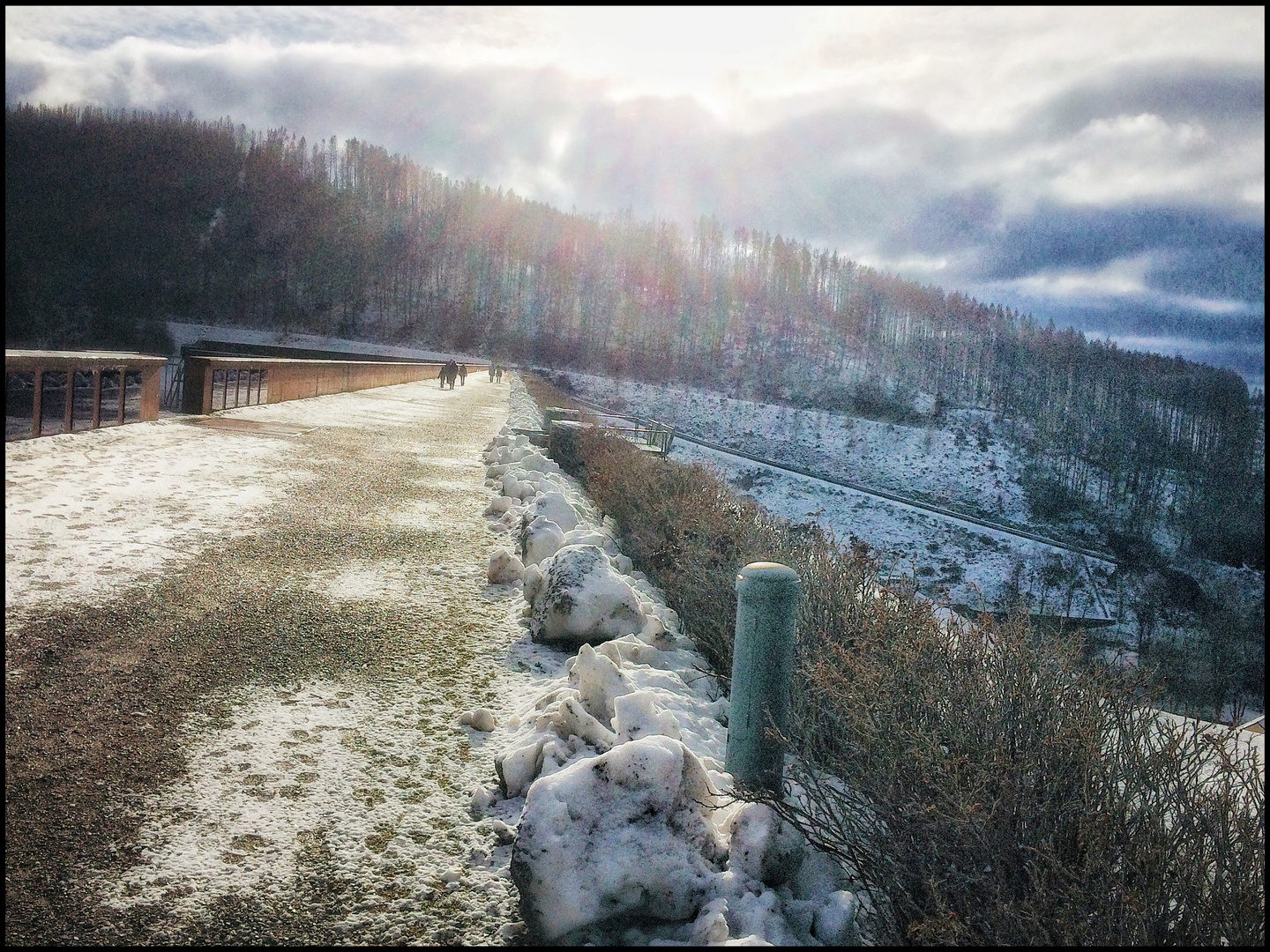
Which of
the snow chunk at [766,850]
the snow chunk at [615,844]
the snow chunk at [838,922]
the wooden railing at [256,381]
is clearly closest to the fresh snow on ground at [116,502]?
the wooden railing at [256,381]

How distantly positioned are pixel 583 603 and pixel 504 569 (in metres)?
1.28

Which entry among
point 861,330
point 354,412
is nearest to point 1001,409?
point 861,330

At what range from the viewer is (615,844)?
240 centimetres

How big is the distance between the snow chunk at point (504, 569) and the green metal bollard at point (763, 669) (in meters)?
2.89

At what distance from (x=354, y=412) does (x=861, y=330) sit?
388 ft

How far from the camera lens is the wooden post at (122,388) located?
10.6 m

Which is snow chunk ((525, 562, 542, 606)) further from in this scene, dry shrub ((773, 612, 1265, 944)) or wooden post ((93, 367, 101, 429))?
wooden post ((93, 367, 101, 429))

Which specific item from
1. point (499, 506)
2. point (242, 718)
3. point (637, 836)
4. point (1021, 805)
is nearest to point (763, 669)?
point (637, 836)

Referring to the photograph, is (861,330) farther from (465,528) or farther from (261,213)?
(465,528)

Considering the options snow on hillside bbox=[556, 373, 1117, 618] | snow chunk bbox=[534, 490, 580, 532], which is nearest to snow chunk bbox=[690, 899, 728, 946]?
snow chunk bbox=[534, 490, 580, 532]

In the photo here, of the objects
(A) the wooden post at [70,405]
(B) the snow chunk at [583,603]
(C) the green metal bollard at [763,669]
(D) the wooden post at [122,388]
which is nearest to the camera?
(C) the green metal bollard at [763,669]

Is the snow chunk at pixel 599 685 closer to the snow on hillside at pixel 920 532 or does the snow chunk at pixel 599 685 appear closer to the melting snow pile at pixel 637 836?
the melting snow pile at pixel 637 836

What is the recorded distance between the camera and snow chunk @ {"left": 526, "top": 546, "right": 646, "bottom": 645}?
4.51 m

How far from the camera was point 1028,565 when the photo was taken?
3169cm
